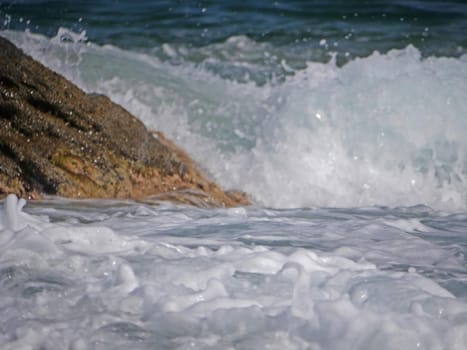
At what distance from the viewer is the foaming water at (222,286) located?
2492 millimetres

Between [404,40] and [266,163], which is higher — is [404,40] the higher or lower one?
the higher one

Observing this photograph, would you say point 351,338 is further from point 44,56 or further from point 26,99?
point 44,56

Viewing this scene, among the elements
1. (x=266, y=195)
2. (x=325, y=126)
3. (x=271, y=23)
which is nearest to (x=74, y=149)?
(x=266, y=195)

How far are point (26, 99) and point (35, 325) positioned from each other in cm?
204

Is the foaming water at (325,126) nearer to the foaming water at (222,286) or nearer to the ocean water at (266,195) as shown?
the ocean water at (266,195)

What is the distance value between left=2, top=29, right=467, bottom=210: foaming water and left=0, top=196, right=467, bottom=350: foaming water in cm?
216

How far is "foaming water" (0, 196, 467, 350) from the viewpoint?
8.18 ft

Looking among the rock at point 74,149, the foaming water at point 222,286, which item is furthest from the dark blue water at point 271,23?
the foaming water at point 222,286

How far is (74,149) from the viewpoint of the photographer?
14.2ft

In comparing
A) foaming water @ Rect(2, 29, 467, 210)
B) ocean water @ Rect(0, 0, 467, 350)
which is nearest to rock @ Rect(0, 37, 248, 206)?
ocean water @ Rect(0, 0, 467, 350)

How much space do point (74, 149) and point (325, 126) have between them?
2.69 m

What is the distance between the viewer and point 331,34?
9094 millimetres

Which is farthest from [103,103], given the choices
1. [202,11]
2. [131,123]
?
[202,11]

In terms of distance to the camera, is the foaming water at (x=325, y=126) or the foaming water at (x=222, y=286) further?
the foaming water at (x=325, y=126)
